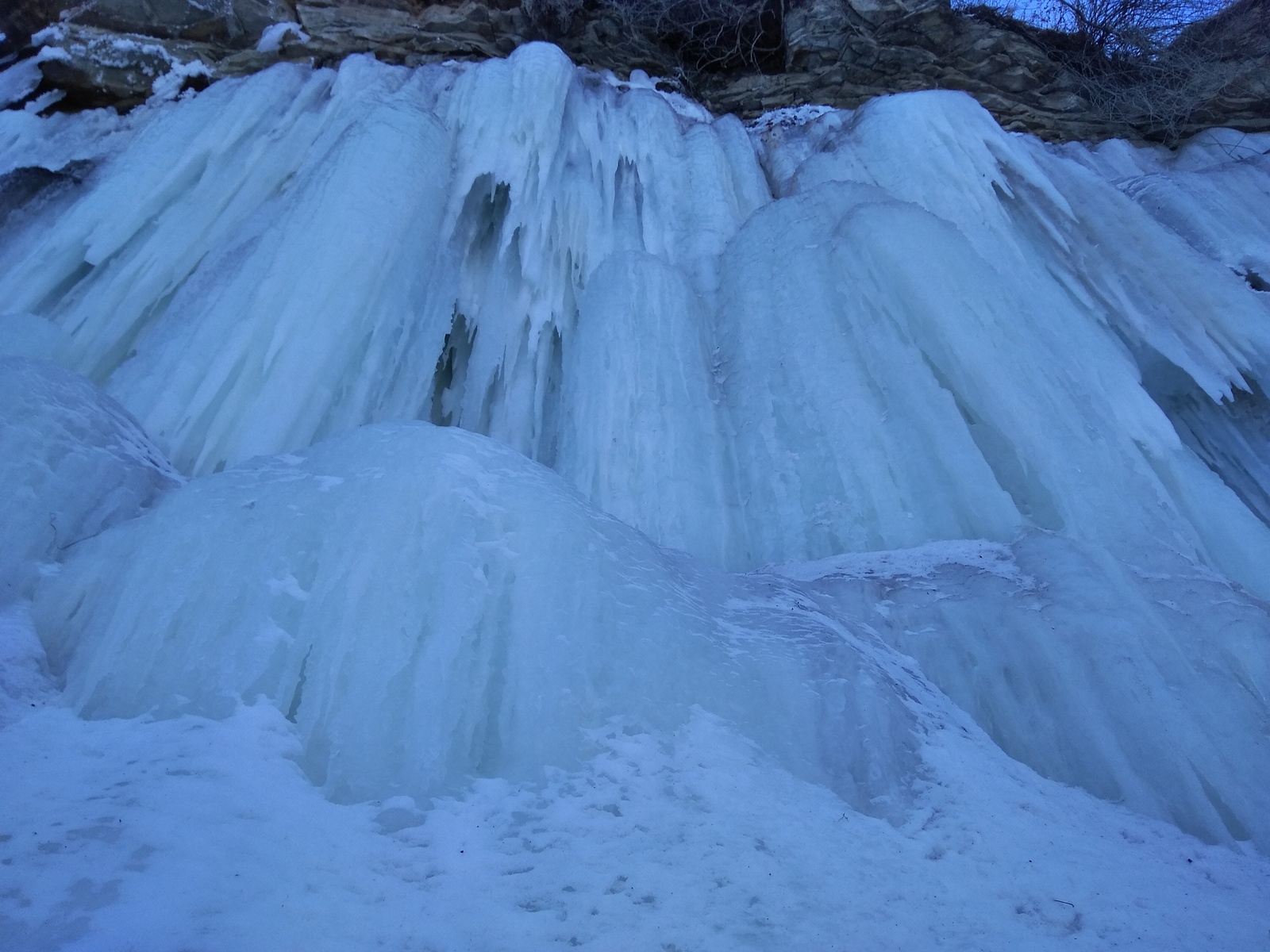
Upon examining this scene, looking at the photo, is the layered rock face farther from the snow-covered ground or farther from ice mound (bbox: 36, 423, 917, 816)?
the snow-covered ground

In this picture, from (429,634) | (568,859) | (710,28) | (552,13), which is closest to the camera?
(568,859)

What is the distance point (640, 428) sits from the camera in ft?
17.2

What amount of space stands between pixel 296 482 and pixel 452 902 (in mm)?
1867

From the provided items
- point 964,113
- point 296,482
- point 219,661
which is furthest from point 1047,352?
point 219,661

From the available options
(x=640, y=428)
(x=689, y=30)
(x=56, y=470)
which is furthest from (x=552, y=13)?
(x=56, y=470)

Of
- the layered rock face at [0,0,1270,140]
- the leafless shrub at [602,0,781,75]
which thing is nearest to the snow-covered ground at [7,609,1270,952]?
the layered rock face at [0,0,1270,140]

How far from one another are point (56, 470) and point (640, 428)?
3.17 metres

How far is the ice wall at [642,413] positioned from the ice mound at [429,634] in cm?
1

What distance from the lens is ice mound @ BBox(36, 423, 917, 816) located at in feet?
8.48

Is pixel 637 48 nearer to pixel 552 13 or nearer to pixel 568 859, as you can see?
pixel 552 13

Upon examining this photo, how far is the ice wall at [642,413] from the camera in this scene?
2824mm

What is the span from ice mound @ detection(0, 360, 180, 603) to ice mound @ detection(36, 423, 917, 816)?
7.7 inches

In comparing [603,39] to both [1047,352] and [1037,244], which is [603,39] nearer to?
[1037,244]

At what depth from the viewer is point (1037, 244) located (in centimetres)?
640
